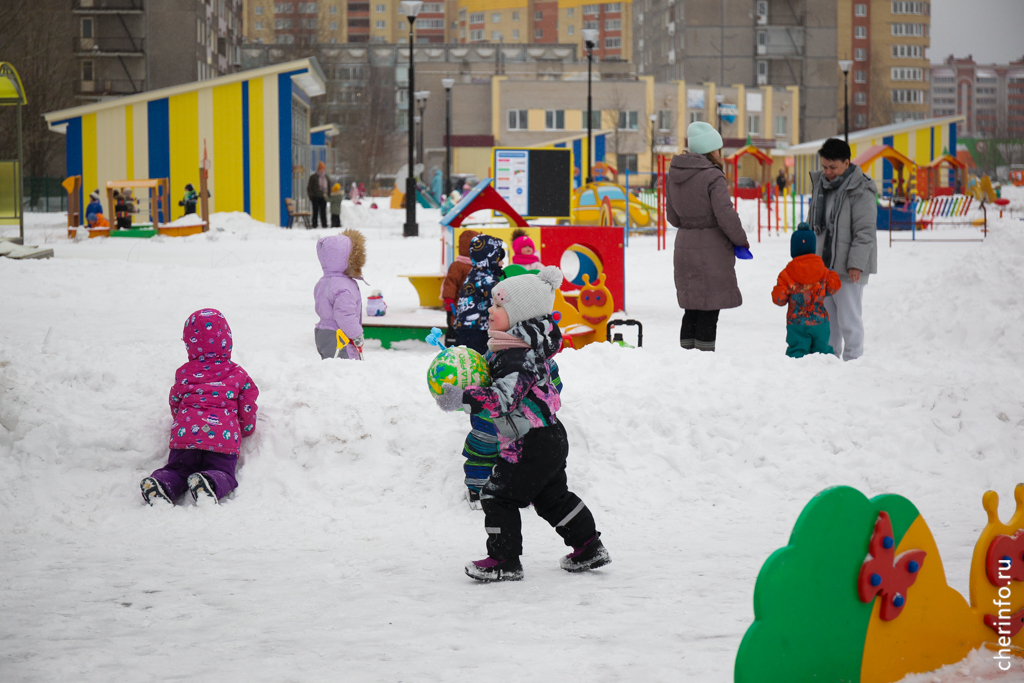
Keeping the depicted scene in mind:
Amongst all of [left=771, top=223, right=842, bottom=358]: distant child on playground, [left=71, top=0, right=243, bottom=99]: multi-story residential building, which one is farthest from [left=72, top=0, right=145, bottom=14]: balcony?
[left=771, top=223, right=842, bottom=358]: distant child on playground

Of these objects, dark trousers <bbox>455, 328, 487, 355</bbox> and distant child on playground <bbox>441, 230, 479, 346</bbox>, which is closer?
dark trousers <bbox>455, 328, 487, 355</bbox>

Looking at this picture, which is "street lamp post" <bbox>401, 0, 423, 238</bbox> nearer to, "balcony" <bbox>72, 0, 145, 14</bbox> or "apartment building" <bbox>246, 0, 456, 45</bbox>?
"balcony" <bbox>72, 0, 145, 14</bbox>

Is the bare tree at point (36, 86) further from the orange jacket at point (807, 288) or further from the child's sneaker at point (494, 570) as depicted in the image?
the child's sneaker at point (494, 570)

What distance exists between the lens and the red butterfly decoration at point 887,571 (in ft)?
8.81

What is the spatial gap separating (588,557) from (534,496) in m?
0.36

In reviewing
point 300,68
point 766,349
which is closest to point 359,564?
point 766,349

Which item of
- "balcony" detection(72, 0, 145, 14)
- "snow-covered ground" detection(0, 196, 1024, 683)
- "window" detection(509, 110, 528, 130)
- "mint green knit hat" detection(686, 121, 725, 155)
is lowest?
"snow-covered ground" detection(0, 196, 1024, 683)

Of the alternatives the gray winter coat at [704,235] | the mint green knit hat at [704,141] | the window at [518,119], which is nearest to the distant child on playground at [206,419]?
the gray winter coat at [704,235]

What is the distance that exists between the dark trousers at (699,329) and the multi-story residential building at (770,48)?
3291 inches

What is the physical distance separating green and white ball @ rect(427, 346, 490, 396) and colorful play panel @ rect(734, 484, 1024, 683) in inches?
73.8

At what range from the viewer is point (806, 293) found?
7.37 metres

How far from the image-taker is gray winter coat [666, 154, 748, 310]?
25.1 feet

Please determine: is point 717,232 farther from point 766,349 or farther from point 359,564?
point 359,564

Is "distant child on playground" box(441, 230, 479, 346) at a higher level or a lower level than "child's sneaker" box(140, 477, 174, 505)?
higher
